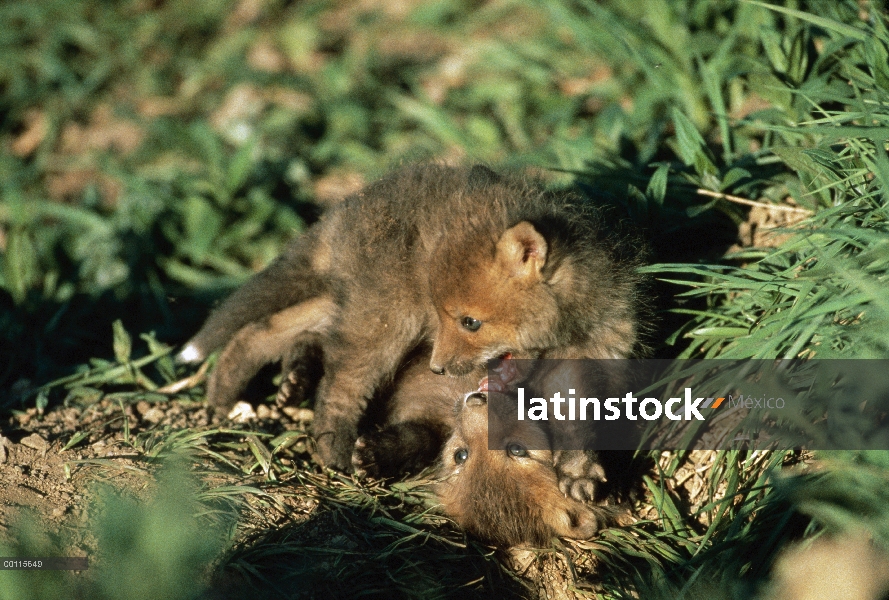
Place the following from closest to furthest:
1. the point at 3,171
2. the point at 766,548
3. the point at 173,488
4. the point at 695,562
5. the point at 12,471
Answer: the point at 173,488, the point at 766,548, the point at 695,562, the point at 12,471, the point at 3,171

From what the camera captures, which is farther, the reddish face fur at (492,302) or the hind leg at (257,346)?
the hind leg at (257,346)

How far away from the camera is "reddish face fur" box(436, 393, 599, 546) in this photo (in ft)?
11.3

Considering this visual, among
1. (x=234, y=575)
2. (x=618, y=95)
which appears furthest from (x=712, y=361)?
(x=618, y=95)

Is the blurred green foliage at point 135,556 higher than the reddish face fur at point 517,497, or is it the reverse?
the blurred green foliage at point 135,556

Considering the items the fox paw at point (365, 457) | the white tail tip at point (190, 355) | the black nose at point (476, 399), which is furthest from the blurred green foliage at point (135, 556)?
the white tail tip at point (190, 355)

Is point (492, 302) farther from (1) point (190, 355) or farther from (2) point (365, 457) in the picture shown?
(1) point (190, 355)

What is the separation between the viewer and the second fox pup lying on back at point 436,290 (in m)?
3.57

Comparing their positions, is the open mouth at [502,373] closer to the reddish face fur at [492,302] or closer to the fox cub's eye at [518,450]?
the reddish face fur at [492,302]

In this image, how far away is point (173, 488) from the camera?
2.39m

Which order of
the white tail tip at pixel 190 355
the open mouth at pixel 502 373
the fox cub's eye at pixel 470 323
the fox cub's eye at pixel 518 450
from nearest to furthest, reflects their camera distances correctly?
the fox cub's eye at pixel 518 450 → the fox cub's eye at pixel 470 323 → the open mouth at pixel 502 373 → the white tail tip at pixel 190 355

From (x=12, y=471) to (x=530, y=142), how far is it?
387 centimetres

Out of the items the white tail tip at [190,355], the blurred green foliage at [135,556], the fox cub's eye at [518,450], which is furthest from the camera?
the white tail tip at [190,355]

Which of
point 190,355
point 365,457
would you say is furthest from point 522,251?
point 190,355

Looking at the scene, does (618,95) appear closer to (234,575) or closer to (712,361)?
(712,361)
